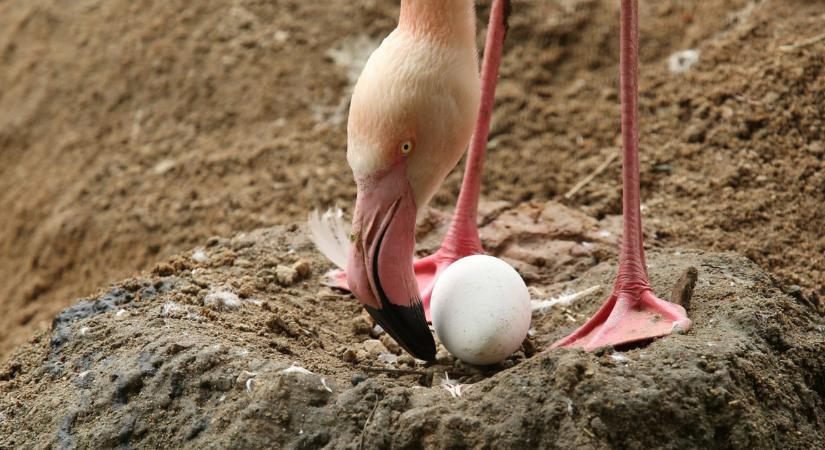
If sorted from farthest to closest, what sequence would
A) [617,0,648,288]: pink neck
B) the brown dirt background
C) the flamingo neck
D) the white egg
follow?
the brown dirt background → [617,0,648,288]: pink neck → the flamingo neck → the white egg

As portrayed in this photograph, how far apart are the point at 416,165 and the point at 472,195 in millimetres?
745

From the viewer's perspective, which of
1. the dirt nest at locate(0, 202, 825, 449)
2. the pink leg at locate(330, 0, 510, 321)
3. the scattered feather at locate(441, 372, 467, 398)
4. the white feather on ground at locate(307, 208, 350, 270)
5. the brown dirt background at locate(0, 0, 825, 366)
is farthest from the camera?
the brown dirt background at locate(0, 0, 825, 366)

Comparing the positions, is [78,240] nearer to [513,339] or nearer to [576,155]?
[576,155]

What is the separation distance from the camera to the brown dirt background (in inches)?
141

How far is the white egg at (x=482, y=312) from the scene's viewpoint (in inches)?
91.4

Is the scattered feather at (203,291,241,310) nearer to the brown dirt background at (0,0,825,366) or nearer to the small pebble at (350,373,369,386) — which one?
the small pebble at (350,373,369,386)

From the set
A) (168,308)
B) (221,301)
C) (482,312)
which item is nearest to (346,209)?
(221,301)

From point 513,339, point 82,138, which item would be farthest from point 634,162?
point 82,138

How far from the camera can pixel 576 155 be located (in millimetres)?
4152

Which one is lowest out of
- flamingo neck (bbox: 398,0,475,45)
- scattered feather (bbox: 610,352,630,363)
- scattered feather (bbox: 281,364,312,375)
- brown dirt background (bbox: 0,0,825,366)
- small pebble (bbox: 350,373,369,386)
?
brown dirt background (bbox: 0,0,825,366)

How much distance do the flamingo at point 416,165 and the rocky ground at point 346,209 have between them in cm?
14

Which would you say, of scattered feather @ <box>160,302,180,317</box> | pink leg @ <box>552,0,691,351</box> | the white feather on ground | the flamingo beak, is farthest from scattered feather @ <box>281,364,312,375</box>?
the white feather on ground

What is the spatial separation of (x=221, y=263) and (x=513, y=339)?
3.67 ft

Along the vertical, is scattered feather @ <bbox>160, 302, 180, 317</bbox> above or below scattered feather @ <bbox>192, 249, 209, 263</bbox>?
above
